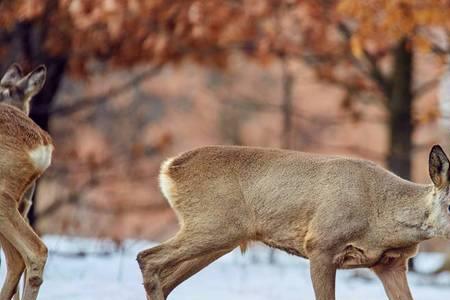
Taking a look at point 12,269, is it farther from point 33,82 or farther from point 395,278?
point 395,278

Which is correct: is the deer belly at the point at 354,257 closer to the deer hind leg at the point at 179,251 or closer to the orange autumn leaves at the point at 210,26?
the deer hind leg at the point at 179,251

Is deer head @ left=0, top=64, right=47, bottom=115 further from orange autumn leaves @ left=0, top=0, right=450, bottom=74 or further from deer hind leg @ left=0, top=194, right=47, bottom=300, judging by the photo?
orange autumn leaves @ left=0, top=0, right=450, bottom=74

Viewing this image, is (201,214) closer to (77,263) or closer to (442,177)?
(442,177)

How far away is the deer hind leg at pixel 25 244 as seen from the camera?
8.63 metres

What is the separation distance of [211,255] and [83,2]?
563 cm

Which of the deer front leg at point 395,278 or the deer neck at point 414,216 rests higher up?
the deer neck at point 414,216

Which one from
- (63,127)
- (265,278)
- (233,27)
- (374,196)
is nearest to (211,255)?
(374,196)

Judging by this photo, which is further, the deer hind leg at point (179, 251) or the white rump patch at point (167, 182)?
the white rump patch at point (167, 182)

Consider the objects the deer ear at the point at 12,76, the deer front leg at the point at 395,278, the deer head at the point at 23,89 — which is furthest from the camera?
the deer ear at the point at 12,76

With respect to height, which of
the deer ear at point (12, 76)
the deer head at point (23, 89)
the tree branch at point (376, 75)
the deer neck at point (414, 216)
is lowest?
the deer neck at point (414, 216)

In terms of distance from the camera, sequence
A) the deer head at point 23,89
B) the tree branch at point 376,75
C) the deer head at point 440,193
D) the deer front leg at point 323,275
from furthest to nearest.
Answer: the tree branch at point 376,75 → the deer head at point 23,89 → the deer head at point 440,193 → the deer front leg at point 323,275

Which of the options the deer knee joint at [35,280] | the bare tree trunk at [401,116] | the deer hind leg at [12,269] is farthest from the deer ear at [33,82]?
the bare tree trunk at [401,116]

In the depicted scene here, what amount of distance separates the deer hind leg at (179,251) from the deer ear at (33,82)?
7.97ft

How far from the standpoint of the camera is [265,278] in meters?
13.6
